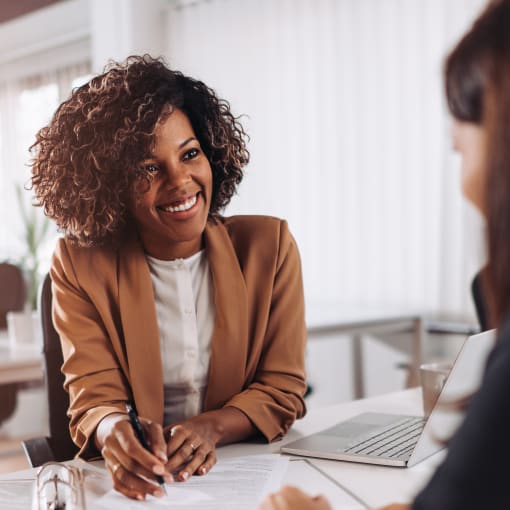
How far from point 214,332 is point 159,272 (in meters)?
0.18

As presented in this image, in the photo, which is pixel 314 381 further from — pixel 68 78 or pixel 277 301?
pixel 68 78

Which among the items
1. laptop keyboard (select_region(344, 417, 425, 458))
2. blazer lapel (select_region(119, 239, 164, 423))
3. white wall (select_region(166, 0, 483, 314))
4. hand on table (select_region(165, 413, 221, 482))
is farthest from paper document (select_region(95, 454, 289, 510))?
white wall (select_region(166, 0, 483, 314))

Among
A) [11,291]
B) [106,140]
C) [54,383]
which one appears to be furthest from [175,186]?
[11,291]

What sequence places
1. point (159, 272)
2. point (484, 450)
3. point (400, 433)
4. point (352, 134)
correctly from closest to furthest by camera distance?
point (484, 450) → point (400, 433) → point (159, 272) → point (352, 134)

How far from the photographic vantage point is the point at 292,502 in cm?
83

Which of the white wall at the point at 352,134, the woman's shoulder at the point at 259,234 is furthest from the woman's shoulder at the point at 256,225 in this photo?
the white wall at the point at 352,134

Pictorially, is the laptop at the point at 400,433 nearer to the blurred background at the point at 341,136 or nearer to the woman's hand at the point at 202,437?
the woman's hand at the point at 202,437

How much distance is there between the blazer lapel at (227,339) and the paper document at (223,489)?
29cm

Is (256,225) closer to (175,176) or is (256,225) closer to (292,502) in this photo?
(175,176)

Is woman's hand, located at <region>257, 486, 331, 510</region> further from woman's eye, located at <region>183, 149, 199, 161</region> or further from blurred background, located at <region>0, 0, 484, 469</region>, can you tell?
blurred background, located at <region>0, 0, 484, 469</region>

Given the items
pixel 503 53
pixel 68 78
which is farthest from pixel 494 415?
pixel 68 78

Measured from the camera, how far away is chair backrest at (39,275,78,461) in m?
1.63

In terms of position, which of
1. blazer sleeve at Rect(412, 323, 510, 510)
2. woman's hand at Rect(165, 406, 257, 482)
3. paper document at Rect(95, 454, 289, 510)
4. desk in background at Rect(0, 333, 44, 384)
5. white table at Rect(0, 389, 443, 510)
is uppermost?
blazer sleeve at Rect(412, 323, 510, 510)

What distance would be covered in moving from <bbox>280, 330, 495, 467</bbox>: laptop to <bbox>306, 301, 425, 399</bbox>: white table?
5.58 feet
